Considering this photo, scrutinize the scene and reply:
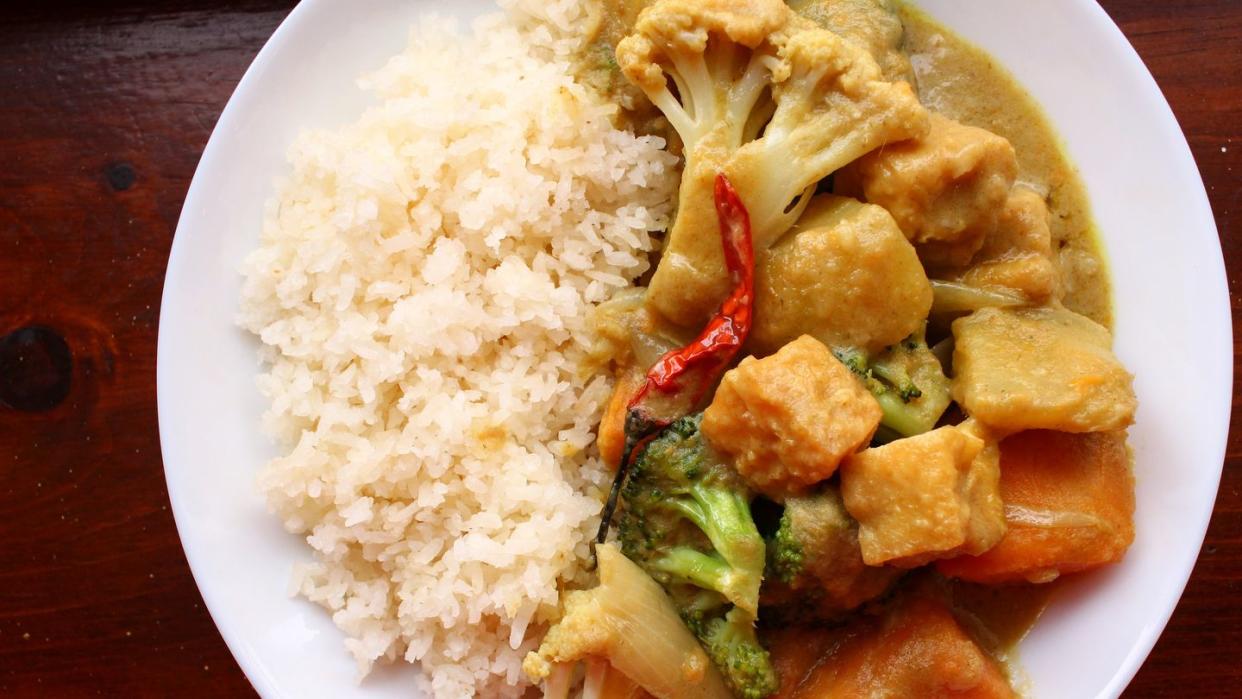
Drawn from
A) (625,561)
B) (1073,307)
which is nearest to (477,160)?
(625,561)

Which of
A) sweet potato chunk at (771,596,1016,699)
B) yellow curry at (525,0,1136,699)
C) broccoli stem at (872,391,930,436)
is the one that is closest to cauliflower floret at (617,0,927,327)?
yellow curry at (525,0,1136,699)

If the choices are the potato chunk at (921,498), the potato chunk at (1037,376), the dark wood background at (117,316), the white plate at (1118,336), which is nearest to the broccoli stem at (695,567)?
the potato chunk at (921,498)

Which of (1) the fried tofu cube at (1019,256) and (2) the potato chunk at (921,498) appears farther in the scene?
(1) the fried tofu cube at (1019,256)

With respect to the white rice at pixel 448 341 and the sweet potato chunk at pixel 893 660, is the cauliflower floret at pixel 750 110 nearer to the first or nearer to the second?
the white rice at pixel 448 341

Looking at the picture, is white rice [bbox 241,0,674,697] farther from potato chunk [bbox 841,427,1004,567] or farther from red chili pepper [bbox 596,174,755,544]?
potato chunk [bbox 841,427,1004,567]

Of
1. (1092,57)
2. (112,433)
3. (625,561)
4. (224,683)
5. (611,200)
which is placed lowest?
(224,683)

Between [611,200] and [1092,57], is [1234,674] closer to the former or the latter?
[1092,57]

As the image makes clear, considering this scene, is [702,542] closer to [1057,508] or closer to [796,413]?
[796,413]
